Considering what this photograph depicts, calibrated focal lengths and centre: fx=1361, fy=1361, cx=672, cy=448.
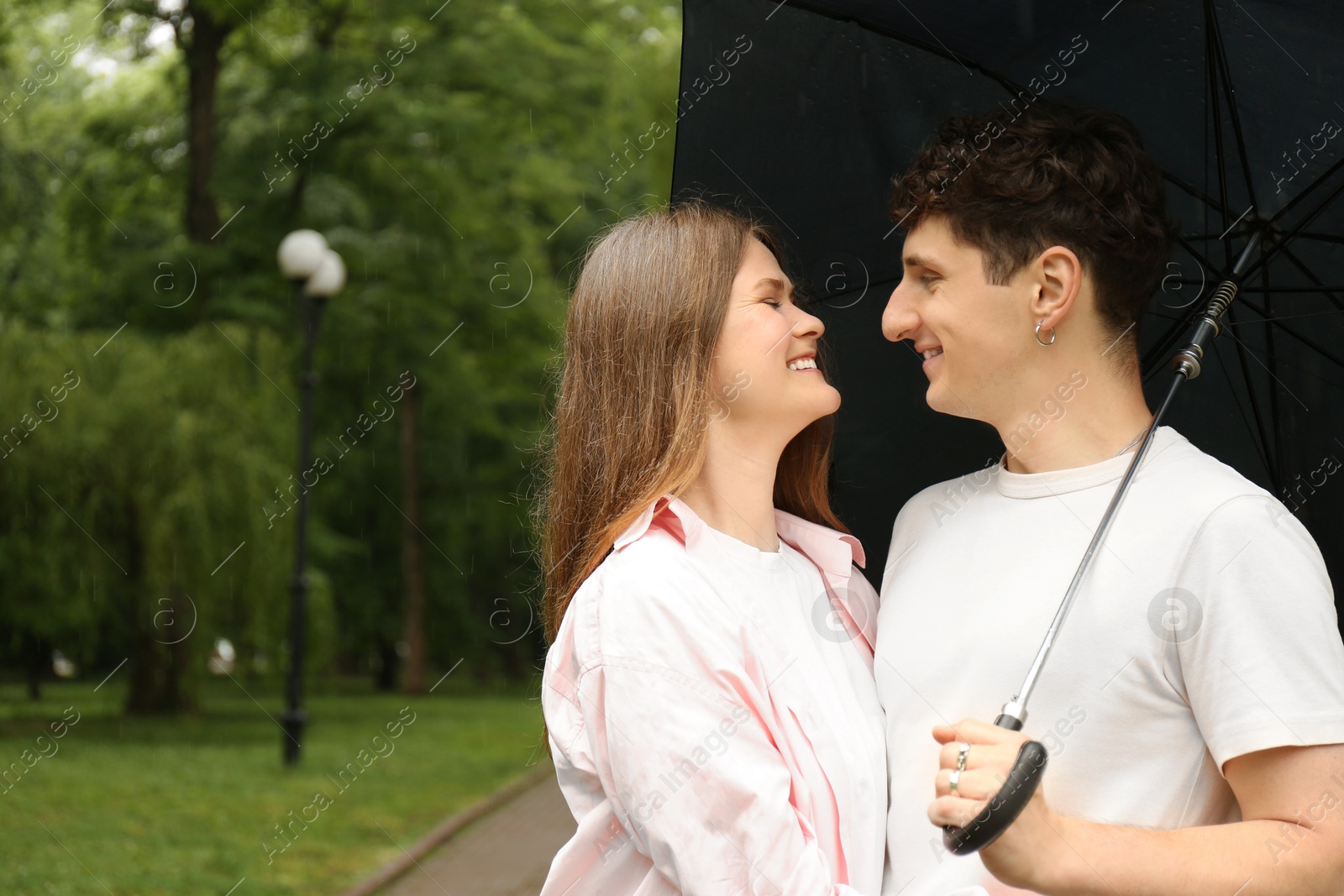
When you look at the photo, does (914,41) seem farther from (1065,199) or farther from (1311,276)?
(1311,276)

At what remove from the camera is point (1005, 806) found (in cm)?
186

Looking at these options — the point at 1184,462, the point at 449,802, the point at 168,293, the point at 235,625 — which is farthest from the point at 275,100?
the point at 1184,462

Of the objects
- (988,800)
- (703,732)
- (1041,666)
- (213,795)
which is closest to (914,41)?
(1041,666)

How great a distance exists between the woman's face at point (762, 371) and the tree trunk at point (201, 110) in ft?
51.9

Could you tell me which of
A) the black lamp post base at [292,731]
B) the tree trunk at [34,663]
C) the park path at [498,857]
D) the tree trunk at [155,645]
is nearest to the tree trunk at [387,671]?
the tree trunk at [34,663]

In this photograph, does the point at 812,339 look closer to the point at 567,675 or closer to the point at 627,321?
the point at 627,321

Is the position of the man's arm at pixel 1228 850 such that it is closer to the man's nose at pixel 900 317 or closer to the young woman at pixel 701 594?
the young woman at pixel 701 594

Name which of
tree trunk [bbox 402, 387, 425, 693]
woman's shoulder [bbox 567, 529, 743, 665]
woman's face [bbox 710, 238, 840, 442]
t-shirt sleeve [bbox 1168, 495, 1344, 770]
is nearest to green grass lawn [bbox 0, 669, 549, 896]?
woman's face [bbox 710, 238, 840, 442]

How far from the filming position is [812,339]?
2.92m

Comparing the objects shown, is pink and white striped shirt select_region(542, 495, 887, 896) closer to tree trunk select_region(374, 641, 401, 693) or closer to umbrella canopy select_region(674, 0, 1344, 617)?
umbrella canopy select_region(674, 0, 1344, 617)

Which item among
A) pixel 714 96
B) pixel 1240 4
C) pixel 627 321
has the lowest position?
pixel 627 321

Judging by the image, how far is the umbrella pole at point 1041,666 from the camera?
1.86 meters

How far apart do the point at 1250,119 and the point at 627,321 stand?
129cm

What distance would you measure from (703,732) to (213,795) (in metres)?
10.2
